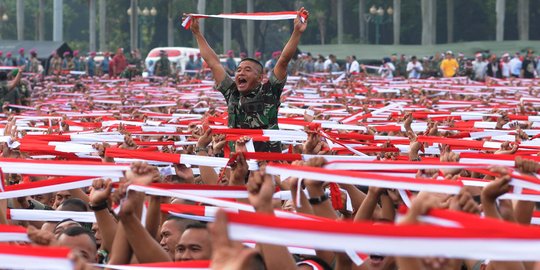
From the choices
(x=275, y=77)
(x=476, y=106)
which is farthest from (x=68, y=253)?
(x=476, y=106)

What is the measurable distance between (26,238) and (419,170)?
2.36 m

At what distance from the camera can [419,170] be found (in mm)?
7551

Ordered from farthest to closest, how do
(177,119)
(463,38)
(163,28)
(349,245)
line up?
(163,28), (463,38), (177,119), (349,245)

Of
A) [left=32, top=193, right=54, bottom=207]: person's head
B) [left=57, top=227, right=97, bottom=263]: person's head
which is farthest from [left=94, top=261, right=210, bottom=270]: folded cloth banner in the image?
[left=32, top=193, right=54, bottom=207]: person's head

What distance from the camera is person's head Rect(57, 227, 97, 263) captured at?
6637mm

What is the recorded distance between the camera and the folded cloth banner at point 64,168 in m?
7.40

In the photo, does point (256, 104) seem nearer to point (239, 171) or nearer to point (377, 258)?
point (239, 171)

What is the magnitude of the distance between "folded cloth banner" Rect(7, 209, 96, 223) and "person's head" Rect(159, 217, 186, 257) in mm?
679

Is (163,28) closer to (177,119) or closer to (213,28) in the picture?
(213,28)

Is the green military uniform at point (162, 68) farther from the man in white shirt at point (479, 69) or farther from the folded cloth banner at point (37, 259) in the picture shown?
the folded cloth banner at point (37, 259)

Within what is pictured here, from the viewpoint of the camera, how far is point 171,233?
725 centimetres

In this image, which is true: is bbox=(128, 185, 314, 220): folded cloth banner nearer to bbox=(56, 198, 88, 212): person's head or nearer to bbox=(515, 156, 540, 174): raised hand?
bbox=(515, 156, 540, 174): raised hand

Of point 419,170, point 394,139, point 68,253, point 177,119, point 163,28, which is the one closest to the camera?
point 68,253

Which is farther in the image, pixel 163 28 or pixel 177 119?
pixel 163 28
